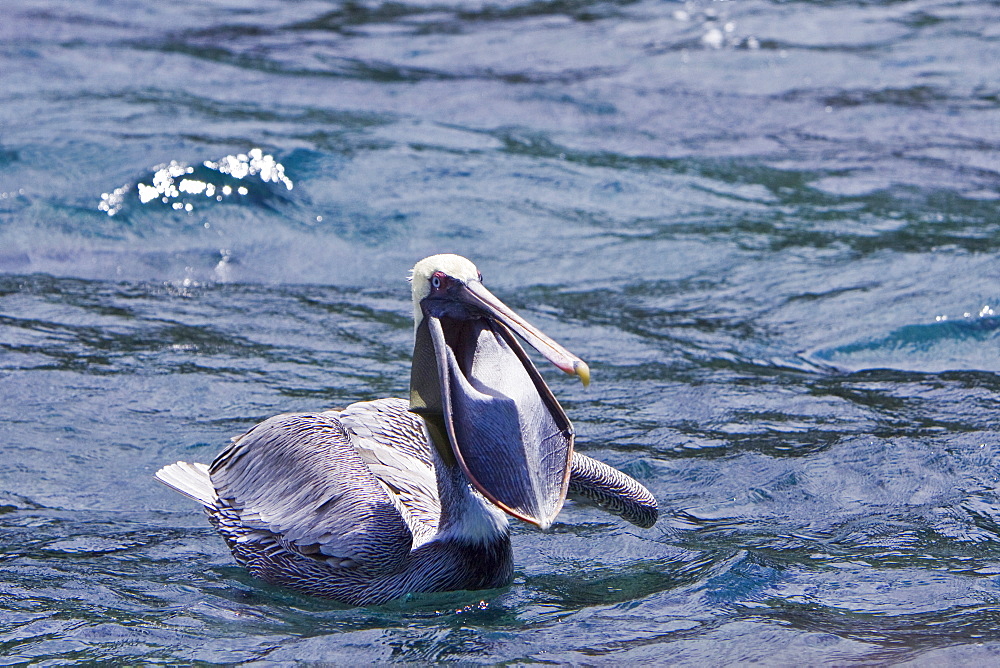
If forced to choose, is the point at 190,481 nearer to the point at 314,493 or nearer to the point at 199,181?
the point at 314,493

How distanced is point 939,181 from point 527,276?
3.05m

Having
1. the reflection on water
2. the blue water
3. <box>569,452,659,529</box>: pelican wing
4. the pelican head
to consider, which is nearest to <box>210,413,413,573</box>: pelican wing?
the blue water

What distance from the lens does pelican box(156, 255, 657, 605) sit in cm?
363

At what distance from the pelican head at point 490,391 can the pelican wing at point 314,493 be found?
409 millimetres

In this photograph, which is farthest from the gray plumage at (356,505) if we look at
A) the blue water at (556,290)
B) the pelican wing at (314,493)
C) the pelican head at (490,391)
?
the pelican head at (490,391)

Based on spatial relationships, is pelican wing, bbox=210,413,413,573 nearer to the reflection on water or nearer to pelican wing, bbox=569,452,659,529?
pelican wing, bbox=569,452,659,529

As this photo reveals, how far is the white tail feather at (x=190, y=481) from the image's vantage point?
183 inches

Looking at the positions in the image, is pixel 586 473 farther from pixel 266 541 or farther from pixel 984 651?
pixel 984 651

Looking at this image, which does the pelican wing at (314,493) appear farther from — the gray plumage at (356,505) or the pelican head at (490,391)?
the pelican head at (490,391)

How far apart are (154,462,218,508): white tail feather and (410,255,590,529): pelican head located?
105 centimetres

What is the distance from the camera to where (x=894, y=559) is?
168 inches

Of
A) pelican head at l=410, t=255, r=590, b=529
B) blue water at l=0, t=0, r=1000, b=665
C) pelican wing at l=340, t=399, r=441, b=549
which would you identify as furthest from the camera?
pelican wing at l=340, t=399, r=441, b=549

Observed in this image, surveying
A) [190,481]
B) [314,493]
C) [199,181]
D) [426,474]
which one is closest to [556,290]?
[199,181]

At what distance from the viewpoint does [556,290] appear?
723 cm
